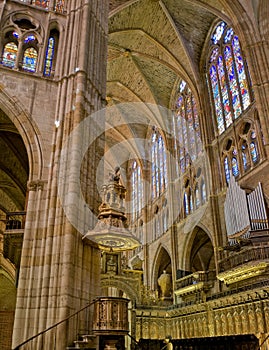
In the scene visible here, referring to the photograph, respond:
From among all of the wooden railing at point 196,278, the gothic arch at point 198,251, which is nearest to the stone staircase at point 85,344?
the wooden railing at point 196,278

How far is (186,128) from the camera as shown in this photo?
22.7 meters

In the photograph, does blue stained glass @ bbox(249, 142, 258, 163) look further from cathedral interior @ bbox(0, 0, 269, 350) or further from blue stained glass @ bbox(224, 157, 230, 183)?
blue stained glass @ bbox(224, 157, 230, 183)

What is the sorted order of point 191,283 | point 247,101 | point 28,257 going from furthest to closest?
point 191,283
point 247,101
point 28,257

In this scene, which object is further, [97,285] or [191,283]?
[191,283]

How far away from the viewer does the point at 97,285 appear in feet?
32.1

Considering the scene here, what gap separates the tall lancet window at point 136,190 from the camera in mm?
28359

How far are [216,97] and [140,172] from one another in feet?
35.8

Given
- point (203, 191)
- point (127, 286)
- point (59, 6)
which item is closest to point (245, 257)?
point (127, 286)

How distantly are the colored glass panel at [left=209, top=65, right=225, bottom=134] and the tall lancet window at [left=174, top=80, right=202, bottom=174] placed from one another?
1.77 metres

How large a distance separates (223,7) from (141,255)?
56.3 ft

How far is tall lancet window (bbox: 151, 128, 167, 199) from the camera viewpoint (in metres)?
25.0

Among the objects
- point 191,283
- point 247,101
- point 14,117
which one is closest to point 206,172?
point 247,101

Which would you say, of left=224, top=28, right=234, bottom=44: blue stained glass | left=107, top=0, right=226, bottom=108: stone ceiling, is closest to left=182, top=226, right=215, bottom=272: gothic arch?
left=107, top=0, right=226, bottom=108: stone ceiling

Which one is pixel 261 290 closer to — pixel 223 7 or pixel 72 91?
pixel 72 91
